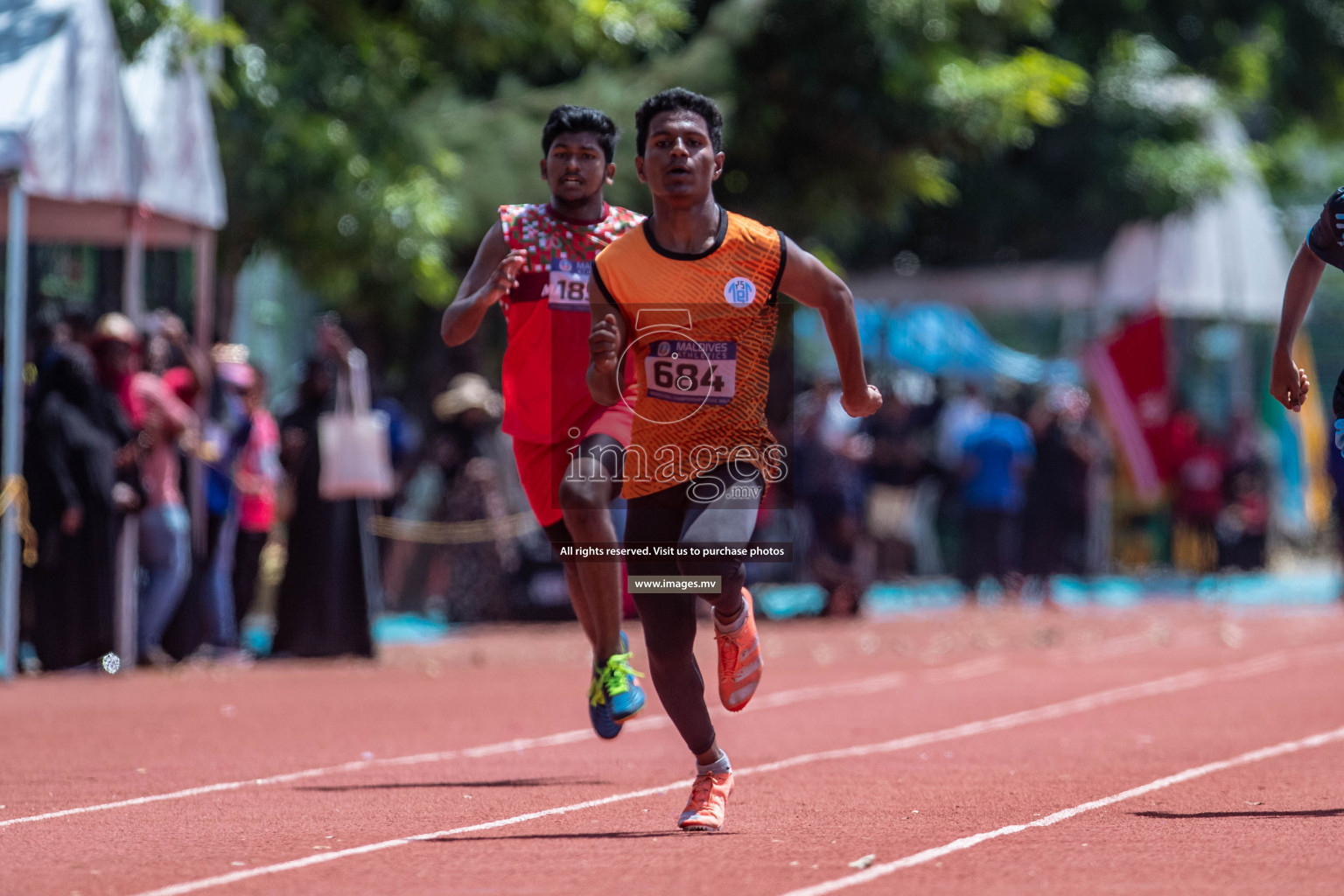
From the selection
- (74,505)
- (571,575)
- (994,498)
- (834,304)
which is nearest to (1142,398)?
(994,498)

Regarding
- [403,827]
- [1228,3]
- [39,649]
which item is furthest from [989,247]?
[403,827]

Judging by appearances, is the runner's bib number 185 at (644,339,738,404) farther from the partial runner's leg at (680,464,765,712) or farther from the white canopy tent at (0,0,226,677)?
the white canopy tent at (0,0,226,677)

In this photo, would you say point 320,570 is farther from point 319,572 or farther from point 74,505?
point 74,505

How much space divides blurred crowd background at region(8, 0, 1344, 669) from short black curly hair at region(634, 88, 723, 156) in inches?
181

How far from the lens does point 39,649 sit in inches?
527

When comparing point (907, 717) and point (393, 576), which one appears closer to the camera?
point (907, 717)

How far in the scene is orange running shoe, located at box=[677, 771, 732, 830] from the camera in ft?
21.4

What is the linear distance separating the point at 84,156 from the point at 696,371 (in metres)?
7.42

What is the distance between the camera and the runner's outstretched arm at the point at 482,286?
7109 mm

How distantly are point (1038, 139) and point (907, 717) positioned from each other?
56.1ft

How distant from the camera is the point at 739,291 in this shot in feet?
21.4

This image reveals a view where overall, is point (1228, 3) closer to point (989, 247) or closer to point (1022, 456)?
point (989, 247)

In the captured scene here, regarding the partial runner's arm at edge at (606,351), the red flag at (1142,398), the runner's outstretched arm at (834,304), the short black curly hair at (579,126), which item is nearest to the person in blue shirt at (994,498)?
the red flag at (1142,398)

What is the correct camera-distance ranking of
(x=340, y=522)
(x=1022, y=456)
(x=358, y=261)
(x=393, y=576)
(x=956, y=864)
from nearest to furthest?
1. (x=956, y=864)
2. (x=340, y=522)
3. (x=358, y=261)
4. (x=393, y=576)
5. (x=1022, y=456)
